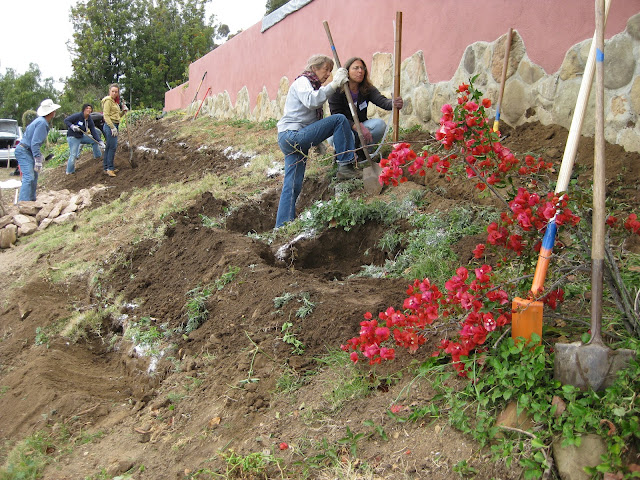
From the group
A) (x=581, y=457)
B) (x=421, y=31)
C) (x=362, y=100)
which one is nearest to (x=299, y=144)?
(x=362, y=100)

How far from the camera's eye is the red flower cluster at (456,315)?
2.29 meters

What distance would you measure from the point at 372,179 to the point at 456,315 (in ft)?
9.96

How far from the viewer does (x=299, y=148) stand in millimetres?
5414

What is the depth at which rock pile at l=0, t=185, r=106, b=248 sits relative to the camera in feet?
27.3

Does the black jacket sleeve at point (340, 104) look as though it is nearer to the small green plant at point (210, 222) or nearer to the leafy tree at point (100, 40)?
the small green plant at point (210, 222)

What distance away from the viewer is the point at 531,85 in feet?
17.0

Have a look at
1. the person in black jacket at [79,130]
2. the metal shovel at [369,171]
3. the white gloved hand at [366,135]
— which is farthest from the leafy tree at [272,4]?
the metal shovel at [369,171]

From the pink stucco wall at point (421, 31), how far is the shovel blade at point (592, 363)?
327cm

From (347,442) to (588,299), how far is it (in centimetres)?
138

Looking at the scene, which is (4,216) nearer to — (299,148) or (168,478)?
(299,148)

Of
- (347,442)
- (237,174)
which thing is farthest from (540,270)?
(237,174)

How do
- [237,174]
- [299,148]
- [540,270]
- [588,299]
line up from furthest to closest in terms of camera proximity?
[237,174] < [299,148] < [588,299] < [540,270]

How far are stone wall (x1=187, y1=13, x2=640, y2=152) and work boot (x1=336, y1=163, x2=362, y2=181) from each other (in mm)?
1207

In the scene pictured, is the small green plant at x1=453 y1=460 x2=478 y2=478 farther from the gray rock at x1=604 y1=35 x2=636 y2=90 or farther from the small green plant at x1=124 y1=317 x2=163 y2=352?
the gray rock at x1=604 y1=35 x2=636 y2=90
